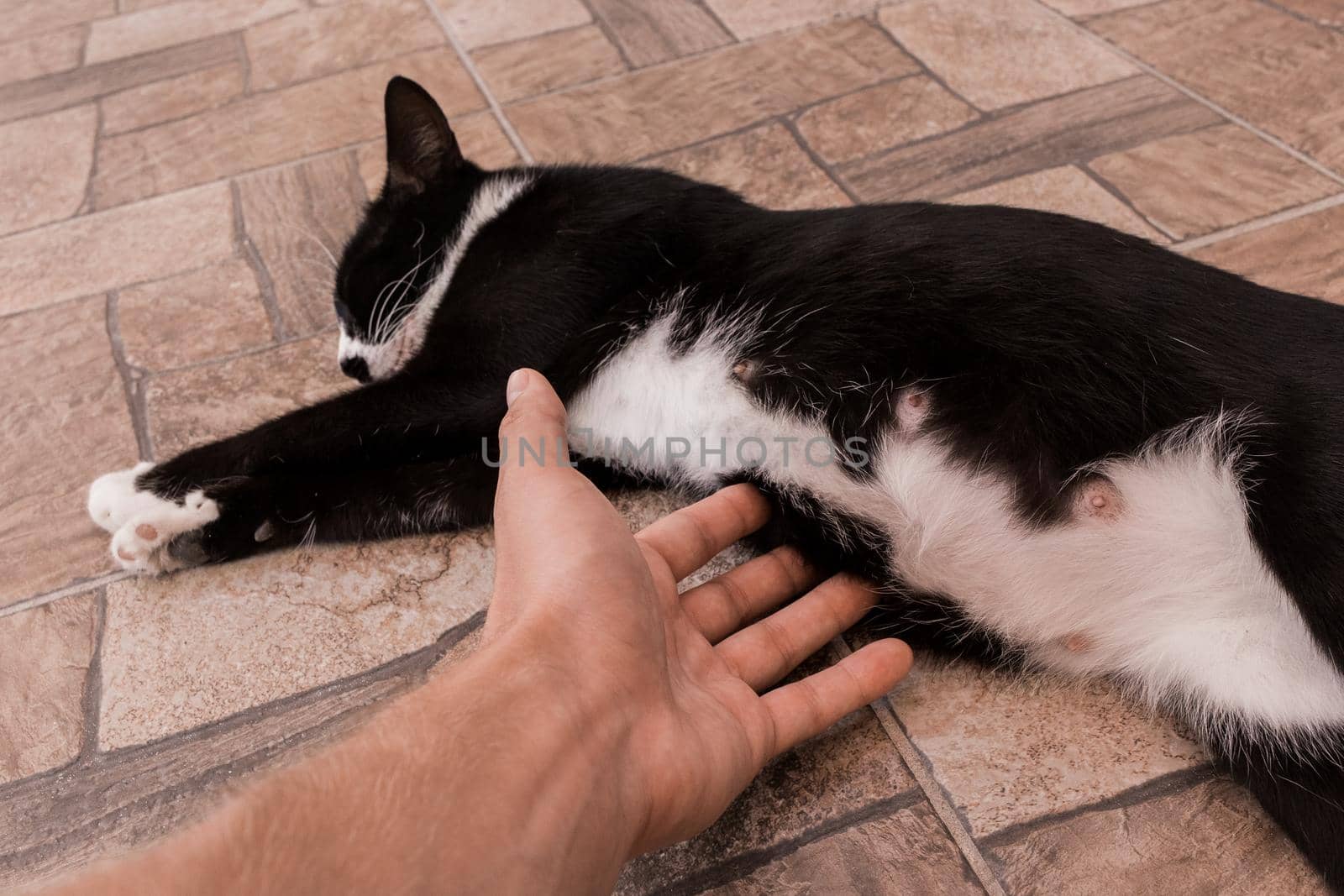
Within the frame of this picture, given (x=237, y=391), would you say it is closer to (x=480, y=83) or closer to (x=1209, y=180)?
(x=480, y=83)

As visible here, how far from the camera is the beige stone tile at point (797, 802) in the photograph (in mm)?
1227

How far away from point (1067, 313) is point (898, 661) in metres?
0.56

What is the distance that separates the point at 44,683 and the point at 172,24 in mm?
2785

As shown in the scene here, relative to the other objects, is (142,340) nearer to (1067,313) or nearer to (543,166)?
(543,166)

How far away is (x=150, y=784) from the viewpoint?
137cm

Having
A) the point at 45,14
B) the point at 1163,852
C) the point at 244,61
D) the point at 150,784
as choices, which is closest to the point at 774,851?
the point at 1163,852

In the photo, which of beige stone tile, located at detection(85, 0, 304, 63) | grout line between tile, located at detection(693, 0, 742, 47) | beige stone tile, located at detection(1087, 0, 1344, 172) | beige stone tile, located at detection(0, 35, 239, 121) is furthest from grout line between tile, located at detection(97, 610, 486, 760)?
beige stone tile, located at detection(85, 0, 304, 63)

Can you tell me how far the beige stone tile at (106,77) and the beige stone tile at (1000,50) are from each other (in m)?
2.22

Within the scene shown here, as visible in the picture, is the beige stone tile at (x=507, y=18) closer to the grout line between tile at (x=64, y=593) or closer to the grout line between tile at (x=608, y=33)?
the grout line between tile at (x=608, y=33)

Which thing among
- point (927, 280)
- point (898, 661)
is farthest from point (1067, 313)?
point (898, 661)

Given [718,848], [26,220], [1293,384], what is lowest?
[718,848]

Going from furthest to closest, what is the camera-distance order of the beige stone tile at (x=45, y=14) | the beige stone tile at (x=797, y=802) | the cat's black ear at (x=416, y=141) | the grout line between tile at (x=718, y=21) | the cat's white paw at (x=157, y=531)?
the beige stone tile at (x=45, y=14), the grout line between tile at (x=718, y=21), the cat's black ear at (x=416, y=141), the cat's white paw at (x=157, y=531), the beige stone tile at (x=797, y=802)

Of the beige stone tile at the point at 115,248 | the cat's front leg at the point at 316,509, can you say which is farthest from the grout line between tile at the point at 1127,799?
the beige stone tile at the point at 115,248

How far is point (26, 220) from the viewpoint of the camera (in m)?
2.55
